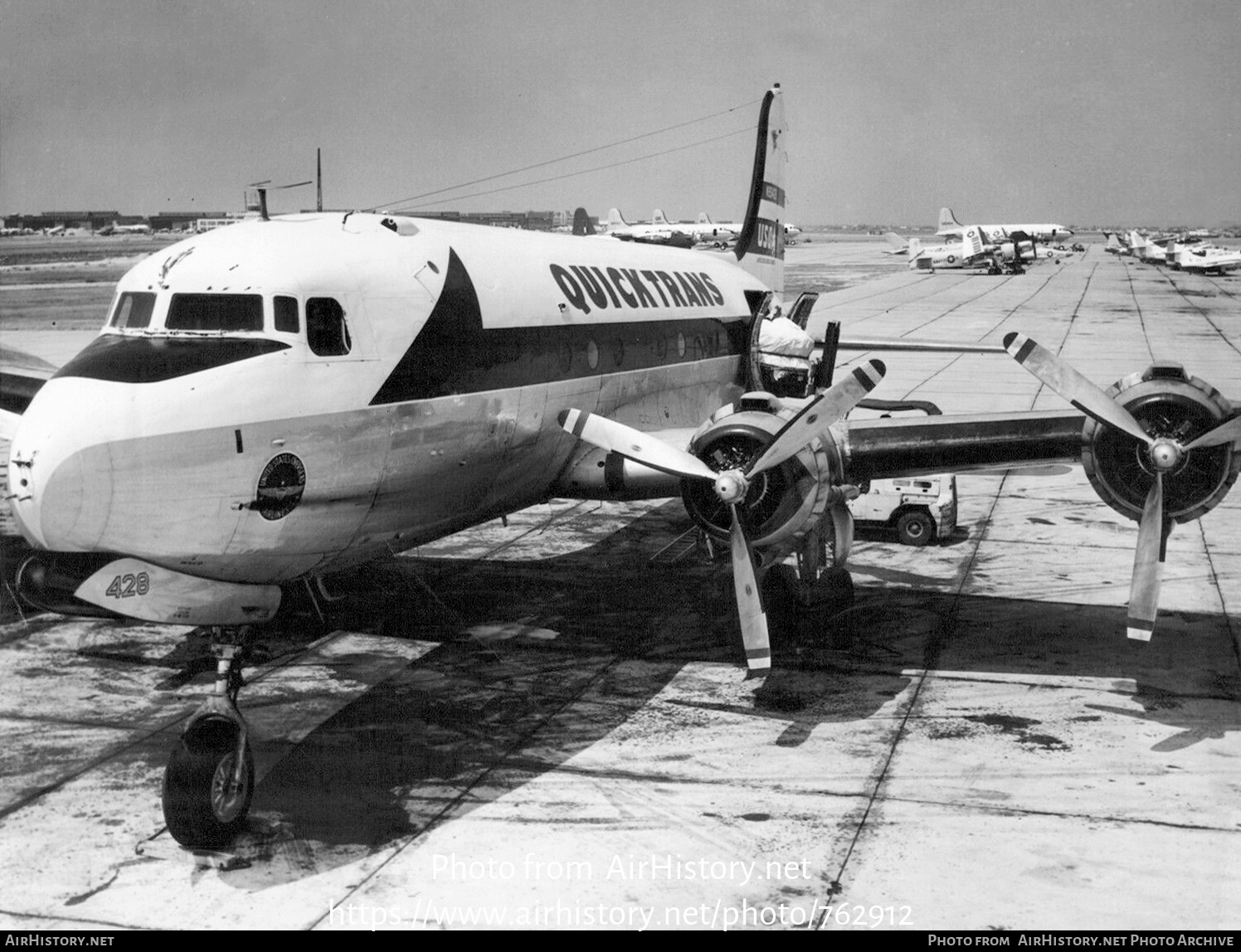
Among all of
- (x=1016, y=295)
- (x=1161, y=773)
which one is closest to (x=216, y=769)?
(x=1161, y=773)

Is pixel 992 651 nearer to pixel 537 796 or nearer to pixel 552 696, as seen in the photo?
pixel 552 696

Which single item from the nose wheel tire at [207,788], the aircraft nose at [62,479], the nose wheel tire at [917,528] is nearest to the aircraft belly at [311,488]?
the aircraft nose at [62,479]

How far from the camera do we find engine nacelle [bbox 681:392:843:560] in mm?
11992

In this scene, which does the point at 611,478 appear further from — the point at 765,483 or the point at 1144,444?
the point at 1144,444

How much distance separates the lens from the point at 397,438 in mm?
10609

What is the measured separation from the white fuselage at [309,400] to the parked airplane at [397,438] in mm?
23

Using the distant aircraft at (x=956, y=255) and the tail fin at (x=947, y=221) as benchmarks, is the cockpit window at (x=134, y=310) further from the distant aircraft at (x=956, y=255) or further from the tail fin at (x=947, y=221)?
the tail fin at (x=947, y=221)

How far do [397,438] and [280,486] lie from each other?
138cm

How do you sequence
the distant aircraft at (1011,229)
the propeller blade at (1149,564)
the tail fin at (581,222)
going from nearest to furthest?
the propeller blade at (1149,564)
the tail fin at (581,222)
the distant aircraft at (1011,229)

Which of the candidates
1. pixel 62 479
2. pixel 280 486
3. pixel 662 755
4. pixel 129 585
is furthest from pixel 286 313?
pixel 662 755

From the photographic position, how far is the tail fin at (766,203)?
22.6 m

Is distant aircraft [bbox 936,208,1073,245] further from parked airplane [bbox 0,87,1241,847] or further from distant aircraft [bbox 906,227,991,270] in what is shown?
parked airplane [bbox 0,87,1241,847]

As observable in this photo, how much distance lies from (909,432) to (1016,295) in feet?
218
